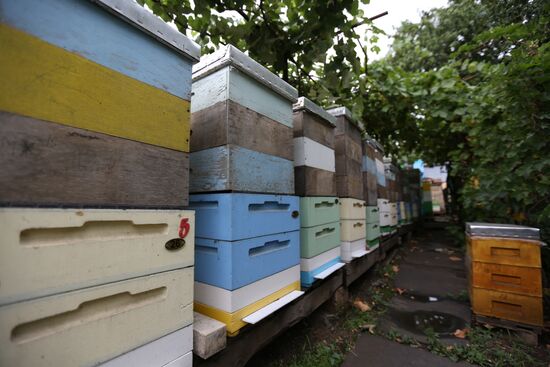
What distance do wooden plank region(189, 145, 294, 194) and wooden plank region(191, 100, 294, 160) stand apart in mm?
40

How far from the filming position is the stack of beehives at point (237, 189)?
4.00 ft

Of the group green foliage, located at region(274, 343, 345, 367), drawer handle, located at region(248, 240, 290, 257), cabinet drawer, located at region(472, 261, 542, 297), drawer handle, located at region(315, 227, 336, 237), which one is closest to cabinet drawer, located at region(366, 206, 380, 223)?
cabinet drawer, located at region(472, 261, 542, 297)

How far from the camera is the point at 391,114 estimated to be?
188 inches

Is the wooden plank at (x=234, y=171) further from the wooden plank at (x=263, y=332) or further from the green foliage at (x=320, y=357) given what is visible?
the green foliage at (x=320, y=357)

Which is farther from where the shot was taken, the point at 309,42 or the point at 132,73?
the point at 309,42

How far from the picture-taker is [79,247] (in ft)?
2.43

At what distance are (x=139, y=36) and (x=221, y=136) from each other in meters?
0.51

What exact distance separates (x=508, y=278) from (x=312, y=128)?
223cm

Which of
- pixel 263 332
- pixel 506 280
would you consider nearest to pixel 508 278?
pixel 506 280

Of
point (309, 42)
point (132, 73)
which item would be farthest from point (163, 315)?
point (309, 42)

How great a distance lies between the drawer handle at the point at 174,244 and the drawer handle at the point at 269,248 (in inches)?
16.6

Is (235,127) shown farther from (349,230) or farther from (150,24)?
(349,230)

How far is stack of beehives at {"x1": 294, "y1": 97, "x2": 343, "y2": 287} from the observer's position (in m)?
1.86

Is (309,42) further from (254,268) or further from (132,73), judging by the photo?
(254,268)
